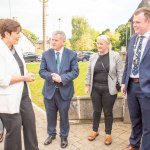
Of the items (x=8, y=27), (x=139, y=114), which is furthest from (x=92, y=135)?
(x=8, y=27)

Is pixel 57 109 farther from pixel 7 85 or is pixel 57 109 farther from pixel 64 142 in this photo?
pixel 7 85

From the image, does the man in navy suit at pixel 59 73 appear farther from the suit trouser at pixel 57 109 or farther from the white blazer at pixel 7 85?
the white blazer at pixel 7 85

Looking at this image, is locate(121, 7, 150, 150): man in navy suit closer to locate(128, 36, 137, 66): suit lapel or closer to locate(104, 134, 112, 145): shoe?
locate(128, 36, 137, 66): suit lapel

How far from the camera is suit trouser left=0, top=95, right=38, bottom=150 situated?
3157mm

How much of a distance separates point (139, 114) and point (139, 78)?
2.37ft

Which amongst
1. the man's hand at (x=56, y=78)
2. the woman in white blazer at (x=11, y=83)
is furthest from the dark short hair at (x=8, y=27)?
the man's hand at (x=56, y=78)

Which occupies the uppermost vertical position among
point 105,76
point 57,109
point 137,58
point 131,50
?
point 131,50

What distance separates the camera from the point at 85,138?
15.4 ft

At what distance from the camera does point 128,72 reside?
3729 mm

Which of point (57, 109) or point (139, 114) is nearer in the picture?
point (139, 114)

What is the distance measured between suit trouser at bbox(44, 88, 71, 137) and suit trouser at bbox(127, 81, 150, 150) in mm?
1131

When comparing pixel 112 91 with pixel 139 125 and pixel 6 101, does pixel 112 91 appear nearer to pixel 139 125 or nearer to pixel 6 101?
pixel 139 125

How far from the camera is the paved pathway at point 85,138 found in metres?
4.31

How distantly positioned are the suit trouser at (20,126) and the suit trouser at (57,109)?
797 mm
